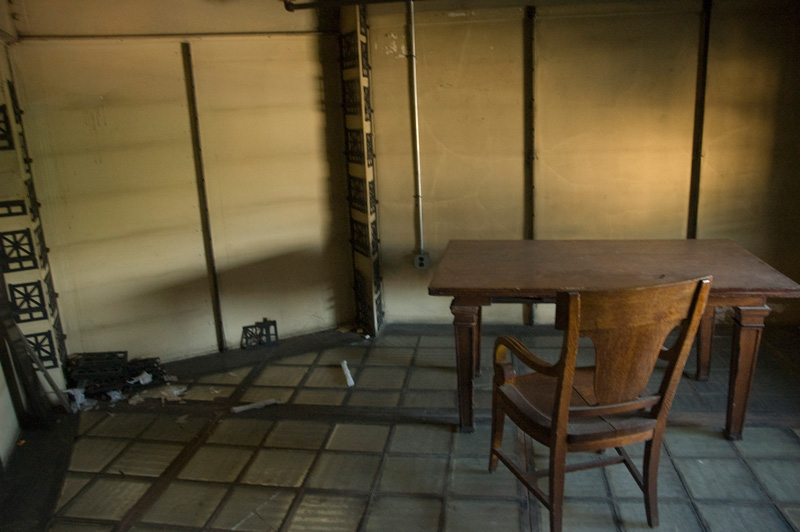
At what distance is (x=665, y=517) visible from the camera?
2.74 meters

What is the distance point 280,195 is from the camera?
193 inches

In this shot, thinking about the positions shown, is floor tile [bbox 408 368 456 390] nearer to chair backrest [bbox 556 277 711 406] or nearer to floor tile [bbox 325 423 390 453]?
floor tile [bbox 325 423 390 453]

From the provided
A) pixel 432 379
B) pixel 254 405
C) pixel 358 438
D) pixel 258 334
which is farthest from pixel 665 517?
pixel 258 334

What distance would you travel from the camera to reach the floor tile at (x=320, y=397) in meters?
4.01

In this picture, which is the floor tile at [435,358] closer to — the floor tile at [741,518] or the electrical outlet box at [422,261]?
the electrical outlet box at [422,261]

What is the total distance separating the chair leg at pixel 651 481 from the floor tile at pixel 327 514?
1261 mm

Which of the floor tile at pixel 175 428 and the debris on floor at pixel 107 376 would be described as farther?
the debris on floor at pixel 107 376

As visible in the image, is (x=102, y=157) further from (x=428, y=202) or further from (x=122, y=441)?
(x=428, y=202)

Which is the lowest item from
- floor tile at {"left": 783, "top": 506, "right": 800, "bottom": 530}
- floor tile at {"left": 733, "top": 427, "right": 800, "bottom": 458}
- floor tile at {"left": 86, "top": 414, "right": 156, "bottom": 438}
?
floor tile at {"left": 86, "top": 414, "right": 156, "bottom": 438}

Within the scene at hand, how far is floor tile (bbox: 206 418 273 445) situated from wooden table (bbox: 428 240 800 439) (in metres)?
1.18

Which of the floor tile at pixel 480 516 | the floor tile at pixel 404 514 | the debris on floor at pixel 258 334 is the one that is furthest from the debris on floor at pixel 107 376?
the floor tile at pixel 480 516

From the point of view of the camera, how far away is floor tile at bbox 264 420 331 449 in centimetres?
352

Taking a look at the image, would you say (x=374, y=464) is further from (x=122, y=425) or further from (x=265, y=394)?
(x=122, y=425)

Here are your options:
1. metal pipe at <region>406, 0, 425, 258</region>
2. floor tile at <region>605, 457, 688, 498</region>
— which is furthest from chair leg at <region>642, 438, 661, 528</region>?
metal pipe at <region>406, 0, 425, 258</region>
